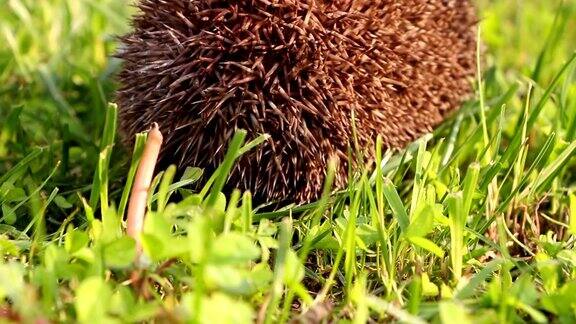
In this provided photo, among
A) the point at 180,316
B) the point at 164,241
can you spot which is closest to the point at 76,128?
the point at 164,241

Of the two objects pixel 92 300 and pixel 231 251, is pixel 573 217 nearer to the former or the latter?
pixel 231 251

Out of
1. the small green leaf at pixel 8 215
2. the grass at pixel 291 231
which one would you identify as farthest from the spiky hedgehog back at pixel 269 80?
the small green leaf at pixel 8 215

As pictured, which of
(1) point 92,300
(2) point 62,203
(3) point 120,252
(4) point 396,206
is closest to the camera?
(1) point 92,300

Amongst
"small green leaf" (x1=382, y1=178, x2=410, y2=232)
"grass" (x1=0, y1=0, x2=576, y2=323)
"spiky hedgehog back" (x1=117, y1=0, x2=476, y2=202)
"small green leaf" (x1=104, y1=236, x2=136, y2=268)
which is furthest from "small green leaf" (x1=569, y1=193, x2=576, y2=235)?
"small green leaf" (x1=104, y1=236, x2=136, y2=268)

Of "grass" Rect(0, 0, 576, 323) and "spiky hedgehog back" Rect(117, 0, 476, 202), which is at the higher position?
"spiky hedgehog back" Rect(117, 0, 476, 202)

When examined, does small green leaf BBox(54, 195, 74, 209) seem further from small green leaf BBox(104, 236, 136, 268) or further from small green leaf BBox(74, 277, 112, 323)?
small green leaf BBox(74, 277, 112, 323)

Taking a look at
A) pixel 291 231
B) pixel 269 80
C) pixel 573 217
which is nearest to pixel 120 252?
pixel 291 231
